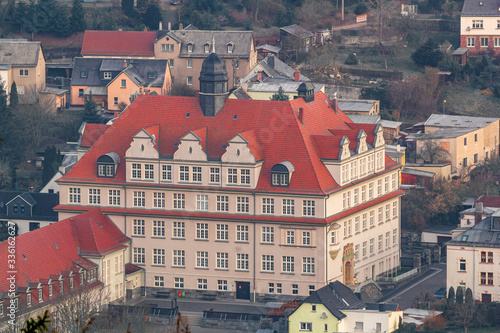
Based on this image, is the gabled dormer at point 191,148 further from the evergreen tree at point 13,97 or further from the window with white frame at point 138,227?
the evergreen tree at point 13,97

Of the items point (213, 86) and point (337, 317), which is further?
point (213, 86)

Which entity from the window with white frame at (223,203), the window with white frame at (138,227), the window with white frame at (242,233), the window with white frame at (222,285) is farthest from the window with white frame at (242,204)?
the window with white frame at (138,227)

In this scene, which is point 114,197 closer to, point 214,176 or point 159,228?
point 159,228

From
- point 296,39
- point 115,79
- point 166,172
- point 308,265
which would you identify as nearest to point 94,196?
point 166,172

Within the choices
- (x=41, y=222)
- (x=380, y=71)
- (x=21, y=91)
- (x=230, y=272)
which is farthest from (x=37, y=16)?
(x=230, y=272)

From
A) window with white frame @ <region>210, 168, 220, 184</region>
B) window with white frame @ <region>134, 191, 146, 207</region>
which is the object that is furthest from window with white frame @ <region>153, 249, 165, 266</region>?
window with white frame @ <region>210, 168, 220, 184</region>

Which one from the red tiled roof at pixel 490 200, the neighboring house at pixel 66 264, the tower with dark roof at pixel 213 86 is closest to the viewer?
the neighboring house at pixel 66 264

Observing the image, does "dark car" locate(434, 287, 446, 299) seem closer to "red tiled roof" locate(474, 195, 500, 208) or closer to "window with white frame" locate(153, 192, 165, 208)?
"red tiled roof" locate(474, 195, 500, 208)
